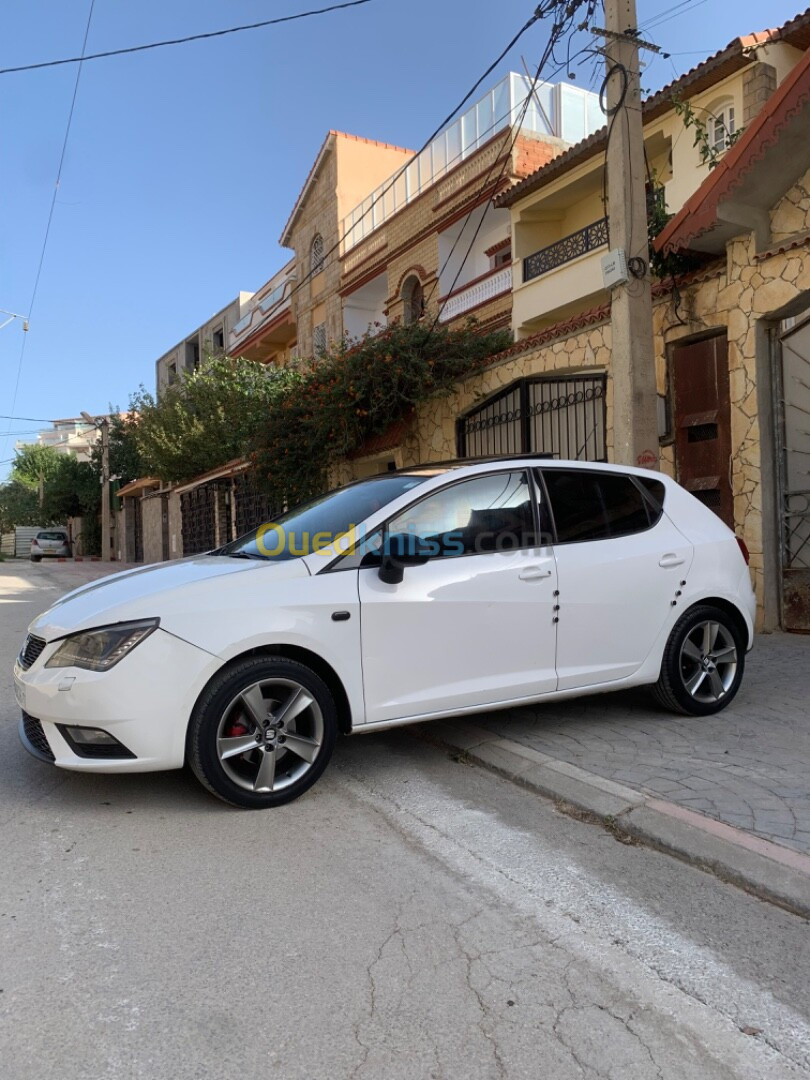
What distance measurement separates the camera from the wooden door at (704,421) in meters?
7.75

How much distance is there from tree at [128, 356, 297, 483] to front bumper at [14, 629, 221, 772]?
55.3 ft

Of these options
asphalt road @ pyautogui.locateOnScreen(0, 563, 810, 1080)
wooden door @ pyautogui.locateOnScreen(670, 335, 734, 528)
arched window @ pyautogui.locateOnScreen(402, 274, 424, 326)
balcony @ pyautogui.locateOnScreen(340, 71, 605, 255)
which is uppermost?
balcony @ pyautogui.locateOnScreen(340, 71, 605, 255)

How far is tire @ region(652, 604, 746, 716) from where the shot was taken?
15.9 feet

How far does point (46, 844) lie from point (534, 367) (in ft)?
26.7

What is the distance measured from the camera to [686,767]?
159 inches

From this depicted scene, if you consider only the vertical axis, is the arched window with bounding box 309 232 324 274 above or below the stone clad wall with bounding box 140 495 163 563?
above

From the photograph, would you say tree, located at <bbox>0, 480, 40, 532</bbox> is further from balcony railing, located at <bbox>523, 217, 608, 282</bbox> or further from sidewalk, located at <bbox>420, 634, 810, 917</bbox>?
sidewalk, located at <bbox>420, 634, 810, 917</bbox>

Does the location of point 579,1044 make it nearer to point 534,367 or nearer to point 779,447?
point 779,447

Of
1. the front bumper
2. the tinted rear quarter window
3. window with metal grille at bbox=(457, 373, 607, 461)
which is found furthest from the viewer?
window with metal grille at bbox=(457, 373, 607, 461)

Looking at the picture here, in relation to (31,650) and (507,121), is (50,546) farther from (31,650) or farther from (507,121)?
(31,650)

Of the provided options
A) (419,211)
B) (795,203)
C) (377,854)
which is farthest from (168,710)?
(419,211)

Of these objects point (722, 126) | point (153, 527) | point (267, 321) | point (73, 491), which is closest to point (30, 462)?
point (73, 491)

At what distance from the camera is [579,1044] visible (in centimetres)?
206

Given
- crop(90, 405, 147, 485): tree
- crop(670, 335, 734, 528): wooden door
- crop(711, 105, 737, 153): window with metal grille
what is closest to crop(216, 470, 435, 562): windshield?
crop(670, 335, 734, 528): wooden door
